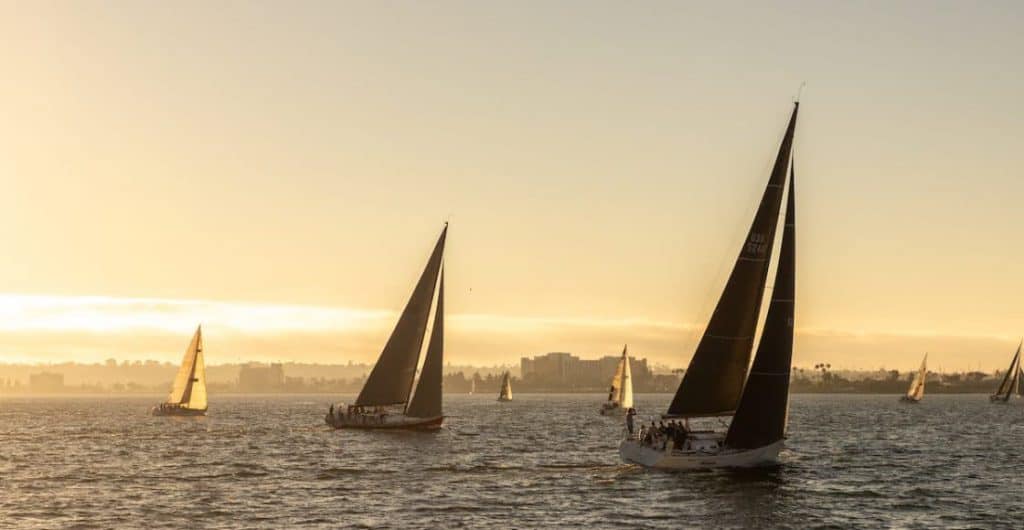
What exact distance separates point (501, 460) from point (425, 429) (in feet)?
70.6

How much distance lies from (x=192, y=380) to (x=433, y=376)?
61877mm

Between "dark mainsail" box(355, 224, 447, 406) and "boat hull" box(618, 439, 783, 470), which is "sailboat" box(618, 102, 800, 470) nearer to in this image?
"boat hull" box(618, 439, 783, 470)

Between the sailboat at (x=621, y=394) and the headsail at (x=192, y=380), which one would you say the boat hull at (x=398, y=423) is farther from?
the sailboat at (x=621, y=394)

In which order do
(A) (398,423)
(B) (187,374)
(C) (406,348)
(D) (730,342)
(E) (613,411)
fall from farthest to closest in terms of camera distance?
(E) (613,411), (B) (187,374), (C) (406,348), (A) (398,423), (D) (730,342)

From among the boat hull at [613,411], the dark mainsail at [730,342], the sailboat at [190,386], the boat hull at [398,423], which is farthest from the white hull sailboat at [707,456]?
the boat hull at [613,411]

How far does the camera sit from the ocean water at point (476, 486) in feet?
165

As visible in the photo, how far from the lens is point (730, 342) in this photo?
62.1m

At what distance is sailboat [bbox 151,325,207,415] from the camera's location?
5728 inches

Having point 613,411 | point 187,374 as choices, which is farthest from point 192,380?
point 613,411

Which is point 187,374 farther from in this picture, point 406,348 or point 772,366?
point 772,366

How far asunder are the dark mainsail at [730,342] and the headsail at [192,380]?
9180 centimetres

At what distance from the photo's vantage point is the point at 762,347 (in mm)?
60719

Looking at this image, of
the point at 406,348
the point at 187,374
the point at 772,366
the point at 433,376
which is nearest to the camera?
the point at 772,366

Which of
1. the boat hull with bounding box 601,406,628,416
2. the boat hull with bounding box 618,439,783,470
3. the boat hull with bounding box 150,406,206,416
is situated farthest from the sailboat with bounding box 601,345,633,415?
the boat hull with bounding box 618,439,783,470
